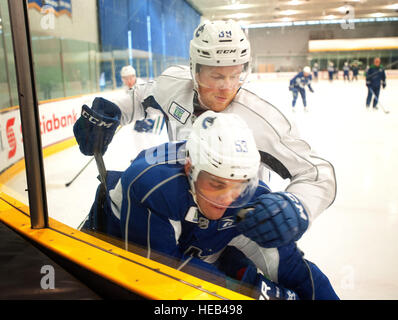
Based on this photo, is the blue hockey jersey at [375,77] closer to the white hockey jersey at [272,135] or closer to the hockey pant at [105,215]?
the white hockey jersey at [272,135]

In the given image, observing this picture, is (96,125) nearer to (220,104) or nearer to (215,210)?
(220,104)

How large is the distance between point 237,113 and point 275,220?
44cm

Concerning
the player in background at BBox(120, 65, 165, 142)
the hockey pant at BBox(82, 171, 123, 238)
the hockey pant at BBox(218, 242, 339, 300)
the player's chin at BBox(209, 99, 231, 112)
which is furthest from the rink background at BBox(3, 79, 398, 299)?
the hockey pant at BBox(82, 171, 123, 238)

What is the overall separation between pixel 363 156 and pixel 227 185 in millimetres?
2658

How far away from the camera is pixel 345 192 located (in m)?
2.30

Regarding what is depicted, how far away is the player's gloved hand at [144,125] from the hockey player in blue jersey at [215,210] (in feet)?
2.37

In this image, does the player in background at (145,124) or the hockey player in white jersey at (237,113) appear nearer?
the hockey player in white jersey at (237,113)

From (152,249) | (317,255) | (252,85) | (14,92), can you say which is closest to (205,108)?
(252,85)

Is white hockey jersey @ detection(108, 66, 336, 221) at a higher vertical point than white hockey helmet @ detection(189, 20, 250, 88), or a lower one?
lower

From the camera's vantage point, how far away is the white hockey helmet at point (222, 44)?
3.26 feet

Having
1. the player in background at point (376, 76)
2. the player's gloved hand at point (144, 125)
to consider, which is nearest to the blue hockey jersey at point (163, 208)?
the player's gloved hand at point (144, 125)

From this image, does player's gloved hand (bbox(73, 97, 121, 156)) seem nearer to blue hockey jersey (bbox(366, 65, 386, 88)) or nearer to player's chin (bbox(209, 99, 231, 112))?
player's chin (bbox(209, 99, 231, 112))

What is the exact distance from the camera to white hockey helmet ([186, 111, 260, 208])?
2.51 feet

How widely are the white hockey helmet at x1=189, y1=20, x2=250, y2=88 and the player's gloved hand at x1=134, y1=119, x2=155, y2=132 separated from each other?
2.22ft
